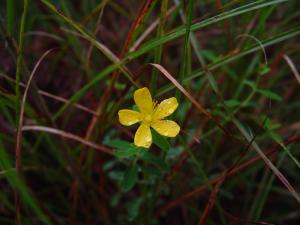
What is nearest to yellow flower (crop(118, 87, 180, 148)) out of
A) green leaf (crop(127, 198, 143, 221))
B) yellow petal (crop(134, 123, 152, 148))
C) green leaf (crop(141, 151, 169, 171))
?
yellow petal (crop(134, 123, 152, 148))

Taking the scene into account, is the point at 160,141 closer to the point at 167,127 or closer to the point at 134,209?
the point at 167,127

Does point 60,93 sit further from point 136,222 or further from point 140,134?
point 140,134

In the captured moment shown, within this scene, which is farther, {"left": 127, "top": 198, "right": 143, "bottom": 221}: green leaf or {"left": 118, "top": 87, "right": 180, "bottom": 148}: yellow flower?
{"left": 127, "top": 198, "right": 143, "bottom": 221}: green leaf

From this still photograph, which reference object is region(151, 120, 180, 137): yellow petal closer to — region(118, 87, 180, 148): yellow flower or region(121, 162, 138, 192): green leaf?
region(118, 87, 180, 148): yellow flower

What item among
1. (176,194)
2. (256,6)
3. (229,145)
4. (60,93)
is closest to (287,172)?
(229,145)

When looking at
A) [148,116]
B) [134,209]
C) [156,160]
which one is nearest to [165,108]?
[148,116]

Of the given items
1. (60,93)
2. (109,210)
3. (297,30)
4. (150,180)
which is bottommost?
(109,210)

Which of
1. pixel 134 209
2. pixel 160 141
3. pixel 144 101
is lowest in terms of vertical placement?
pixel 134 209
